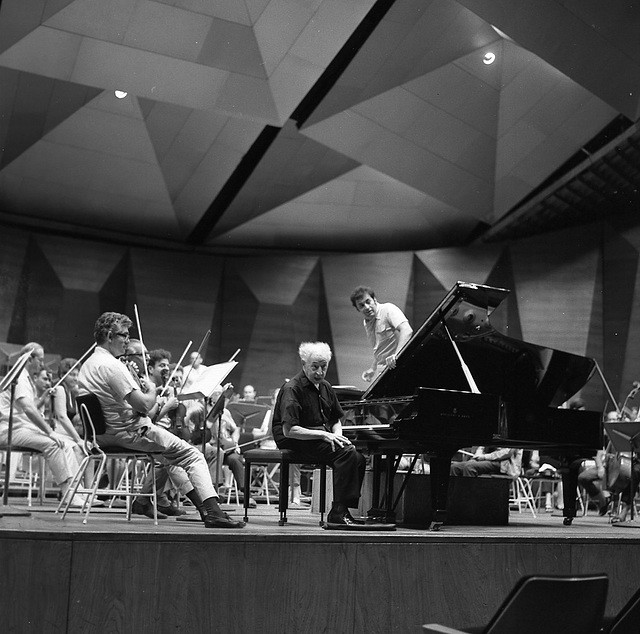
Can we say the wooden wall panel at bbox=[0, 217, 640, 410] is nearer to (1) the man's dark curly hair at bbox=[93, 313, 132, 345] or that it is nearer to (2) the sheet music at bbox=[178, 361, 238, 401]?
(2) the sheet music at bbox=[178, 361, 238, 401]

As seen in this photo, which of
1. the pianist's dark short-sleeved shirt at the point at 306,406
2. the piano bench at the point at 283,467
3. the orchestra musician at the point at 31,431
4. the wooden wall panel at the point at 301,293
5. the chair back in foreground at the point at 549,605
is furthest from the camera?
the wooden wall panel at the point at 301,293

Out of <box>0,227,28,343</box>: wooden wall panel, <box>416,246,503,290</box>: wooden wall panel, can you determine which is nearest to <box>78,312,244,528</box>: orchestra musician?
<box>0,227,28,343</box>: wooden wall panel

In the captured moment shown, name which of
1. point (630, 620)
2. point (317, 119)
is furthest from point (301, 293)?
point (630, 620)

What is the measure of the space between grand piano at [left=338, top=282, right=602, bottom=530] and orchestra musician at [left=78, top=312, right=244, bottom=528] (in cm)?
116

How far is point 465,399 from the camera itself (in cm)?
525

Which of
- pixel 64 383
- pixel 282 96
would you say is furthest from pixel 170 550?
pixel 282 96

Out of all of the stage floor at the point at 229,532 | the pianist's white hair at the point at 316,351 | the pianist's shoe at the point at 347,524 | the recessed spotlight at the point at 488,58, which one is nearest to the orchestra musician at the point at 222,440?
the pianist's white hair at the point at 316,351

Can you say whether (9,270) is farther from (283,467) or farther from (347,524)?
(347,524)

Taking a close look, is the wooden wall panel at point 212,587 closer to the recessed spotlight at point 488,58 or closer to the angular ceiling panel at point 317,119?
the angular ceiling panel at point 317,119

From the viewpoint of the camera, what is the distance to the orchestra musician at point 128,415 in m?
4.70

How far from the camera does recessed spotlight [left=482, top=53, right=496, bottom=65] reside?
1048 centimetres

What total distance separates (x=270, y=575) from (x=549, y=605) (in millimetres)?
1823

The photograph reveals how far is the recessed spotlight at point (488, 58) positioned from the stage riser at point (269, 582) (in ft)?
24.1

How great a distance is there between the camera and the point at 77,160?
12.1 meters
